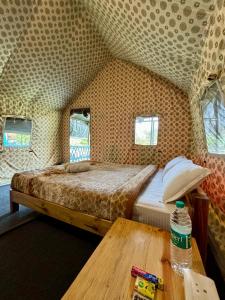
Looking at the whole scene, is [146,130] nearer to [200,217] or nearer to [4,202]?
[200,217]

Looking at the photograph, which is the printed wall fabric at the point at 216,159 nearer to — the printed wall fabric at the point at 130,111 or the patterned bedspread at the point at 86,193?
the patterned bedspread at the point at 86,193

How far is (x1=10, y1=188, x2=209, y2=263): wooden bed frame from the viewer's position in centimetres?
113

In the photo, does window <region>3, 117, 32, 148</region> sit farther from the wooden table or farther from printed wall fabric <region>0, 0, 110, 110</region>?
the wooden table

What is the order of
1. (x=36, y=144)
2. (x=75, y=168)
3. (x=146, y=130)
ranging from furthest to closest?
(x=36, y=144) < (x=146, y=130) < (x=75, y=168)

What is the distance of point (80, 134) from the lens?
4.76m

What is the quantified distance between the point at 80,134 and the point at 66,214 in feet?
10.8

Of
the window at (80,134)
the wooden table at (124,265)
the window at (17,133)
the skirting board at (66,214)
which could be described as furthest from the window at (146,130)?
the window at (17,133)

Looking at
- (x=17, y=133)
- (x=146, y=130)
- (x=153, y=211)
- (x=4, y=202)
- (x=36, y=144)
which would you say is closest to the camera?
(x=153, y=211)

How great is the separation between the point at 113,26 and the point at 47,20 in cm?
105

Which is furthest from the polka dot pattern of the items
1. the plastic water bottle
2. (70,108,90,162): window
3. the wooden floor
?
the wooden floor

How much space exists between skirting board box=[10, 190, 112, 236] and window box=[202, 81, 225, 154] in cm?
127

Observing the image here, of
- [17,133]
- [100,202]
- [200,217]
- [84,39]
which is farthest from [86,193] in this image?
[17,133]

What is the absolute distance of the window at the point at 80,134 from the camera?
4547 mm

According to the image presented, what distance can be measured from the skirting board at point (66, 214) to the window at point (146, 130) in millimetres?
2452
